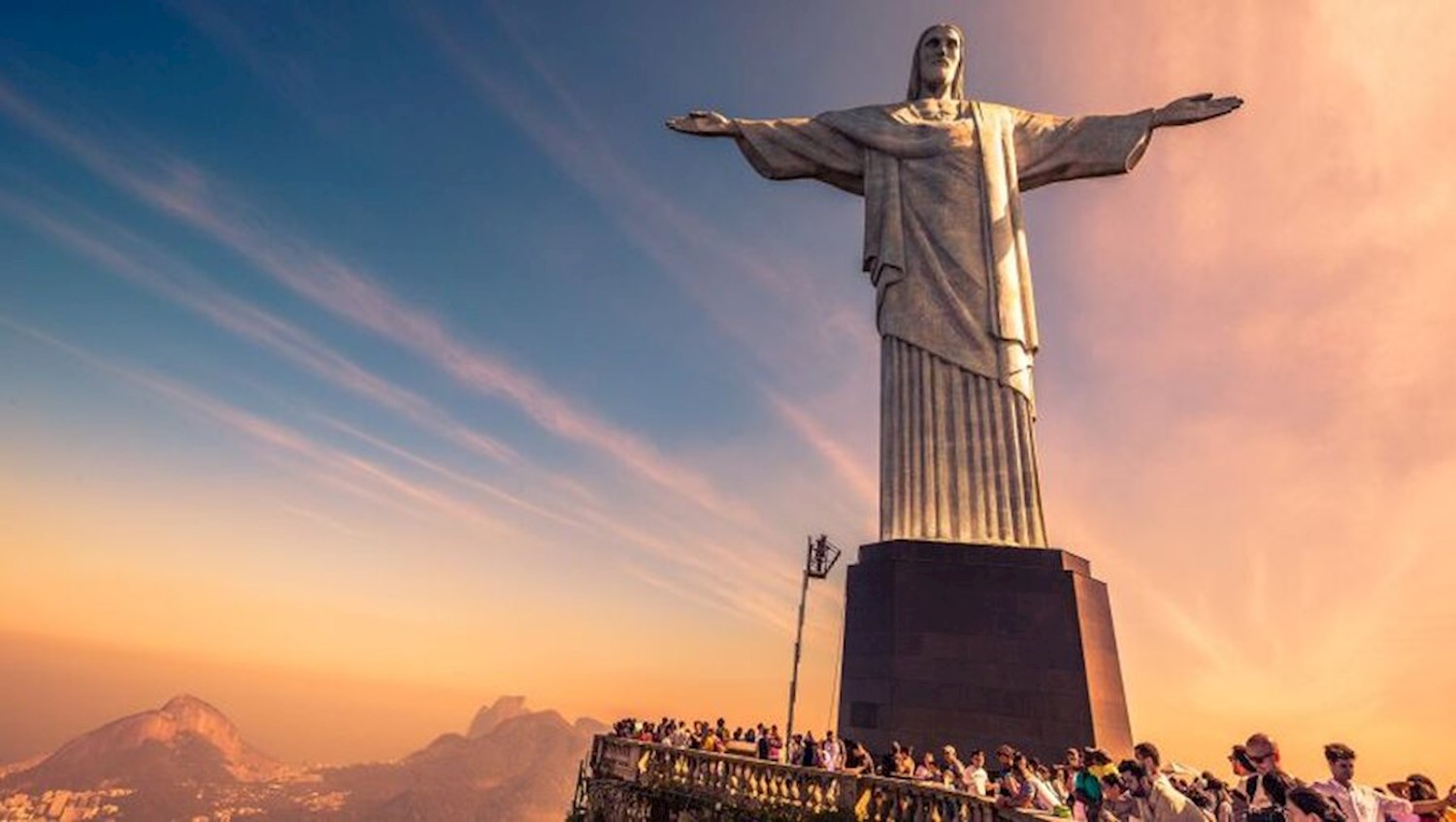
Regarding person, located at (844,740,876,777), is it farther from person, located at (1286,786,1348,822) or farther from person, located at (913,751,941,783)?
person, located at (1286,786,1348,822)

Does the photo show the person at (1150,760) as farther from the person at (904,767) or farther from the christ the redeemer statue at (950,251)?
the christ the redeemer statue at (950,251)

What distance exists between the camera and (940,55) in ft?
58.9

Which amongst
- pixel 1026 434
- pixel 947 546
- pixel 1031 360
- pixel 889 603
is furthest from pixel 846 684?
pixel 1031 360

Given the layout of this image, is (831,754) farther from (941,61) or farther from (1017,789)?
(941,61)

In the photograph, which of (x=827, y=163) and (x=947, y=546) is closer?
(x=947, y=546)

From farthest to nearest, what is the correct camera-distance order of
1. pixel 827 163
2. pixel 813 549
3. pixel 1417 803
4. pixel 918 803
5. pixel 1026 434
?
pixel 813 549 < pixel 827 163 < pixel 1026 434 < pixel 918 803 < pixel 1417 803

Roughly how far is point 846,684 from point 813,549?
40.1 feet

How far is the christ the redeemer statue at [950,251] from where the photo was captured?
1411cm

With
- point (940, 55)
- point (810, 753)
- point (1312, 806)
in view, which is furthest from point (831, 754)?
→ point (940, 55)

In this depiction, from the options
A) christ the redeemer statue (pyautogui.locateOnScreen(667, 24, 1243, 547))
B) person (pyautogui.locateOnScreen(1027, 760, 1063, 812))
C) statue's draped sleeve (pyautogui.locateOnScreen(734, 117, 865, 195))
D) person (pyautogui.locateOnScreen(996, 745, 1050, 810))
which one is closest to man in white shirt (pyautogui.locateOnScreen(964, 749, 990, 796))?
person (pyautogui.locateOnScreen(996, 745, 1050, 810))

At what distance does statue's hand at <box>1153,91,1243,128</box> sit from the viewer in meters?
16.2

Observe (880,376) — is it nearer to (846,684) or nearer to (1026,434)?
(1026,434)

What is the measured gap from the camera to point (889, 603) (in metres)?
12.6

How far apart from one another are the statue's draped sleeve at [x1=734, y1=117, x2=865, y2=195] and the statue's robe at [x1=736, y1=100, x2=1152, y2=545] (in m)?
0.03
